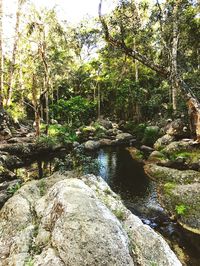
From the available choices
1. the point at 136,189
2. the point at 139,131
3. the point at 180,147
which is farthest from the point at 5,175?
the point at 139,131

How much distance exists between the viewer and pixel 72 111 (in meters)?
29.8

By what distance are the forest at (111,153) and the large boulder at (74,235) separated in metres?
0.02

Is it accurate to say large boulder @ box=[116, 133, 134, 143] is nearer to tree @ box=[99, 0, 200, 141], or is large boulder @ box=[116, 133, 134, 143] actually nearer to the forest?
the forest

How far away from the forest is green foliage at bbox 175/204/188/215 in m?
0.03

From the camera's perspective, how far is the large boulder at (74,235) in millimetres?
3984

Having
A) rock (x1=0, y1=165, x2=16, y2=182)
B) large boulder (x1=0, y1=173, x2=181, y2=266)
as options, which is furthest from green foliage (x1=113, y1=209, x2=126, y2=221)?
rock (x1=0, y1=165, x2=16, y2=182)

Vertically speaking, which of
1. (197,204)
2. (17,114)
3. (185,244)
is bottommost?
(185,244)

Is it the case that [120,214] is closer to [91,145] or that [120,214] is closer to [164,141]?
[164,141]

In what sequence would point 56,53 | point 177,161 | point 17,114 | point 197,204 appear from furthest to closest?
point 56,53 → point 17,114 → point 177,161 → point 197,204

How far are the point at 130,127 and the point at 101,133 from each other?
4.95m

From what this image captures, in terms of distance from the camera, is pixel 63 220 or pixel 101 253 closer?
pixel 101 253

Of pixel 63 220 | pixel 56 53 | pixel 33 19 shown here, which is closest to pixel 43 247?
pixel 63 220

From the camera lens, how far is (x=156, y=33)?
19641 millimetres

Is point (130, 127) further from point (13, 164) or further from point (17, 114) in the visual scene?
point (13, 164)
